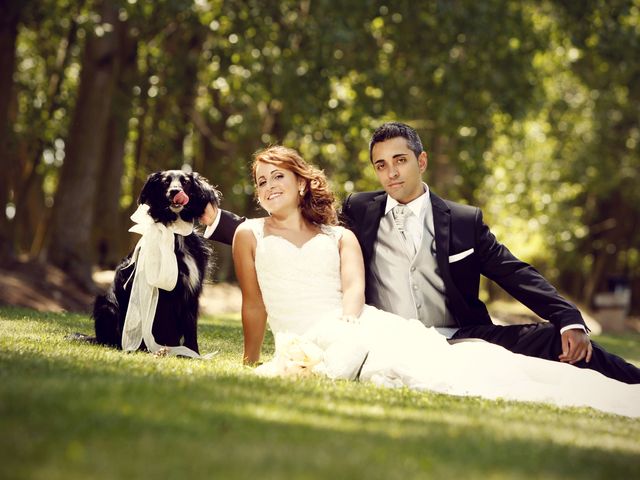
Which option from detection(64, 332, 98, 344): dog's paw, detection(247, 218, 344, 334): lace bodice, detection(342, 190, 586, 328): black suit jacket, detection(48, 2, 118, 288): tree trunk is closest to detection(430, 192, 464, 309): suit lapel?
detection(342, 190, 586, 328): black suit jacket

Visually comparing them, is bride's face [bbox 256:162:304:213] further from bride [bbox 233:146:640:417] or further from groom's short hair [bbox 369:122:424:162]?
groom's short hair [bbox 369:122:424:162]

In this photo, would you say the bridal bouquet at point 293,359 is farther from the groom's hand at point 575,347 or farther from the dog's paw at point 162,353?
the groom's hand at point 575,347

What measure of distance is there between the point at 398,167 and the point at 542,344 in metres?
1.63

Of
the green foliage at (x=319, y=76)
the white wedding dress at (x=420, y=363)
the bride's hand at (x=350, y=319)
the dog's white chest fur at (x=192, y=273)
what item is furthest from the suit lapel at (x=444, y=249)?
the green foliage at (x=319, y=76)

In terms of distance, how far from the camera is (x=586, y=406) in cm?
561

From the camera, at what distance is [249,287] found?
6.70 meters

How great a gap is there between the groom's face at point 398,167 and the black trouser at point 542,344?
1.10 m

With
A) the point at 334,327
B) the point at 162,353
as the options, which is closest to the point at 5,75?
the point at 162,353

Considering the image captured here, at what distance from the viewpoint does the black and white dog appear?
6.59 m

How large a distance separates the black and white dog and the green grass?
1126mm

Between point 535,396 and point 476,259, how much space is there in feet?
4.67

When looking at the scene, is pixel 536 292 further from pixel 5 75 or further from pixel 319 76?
pixel 5 75

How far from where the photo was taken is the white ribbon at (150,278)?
6.47m

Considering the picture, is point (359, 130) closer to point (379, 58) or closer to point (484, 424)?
point (379, 58)
